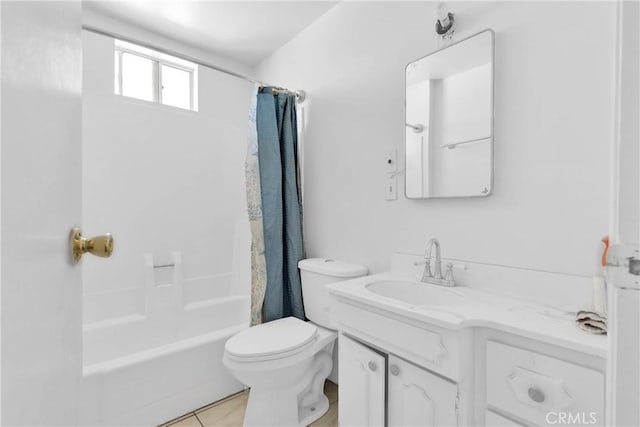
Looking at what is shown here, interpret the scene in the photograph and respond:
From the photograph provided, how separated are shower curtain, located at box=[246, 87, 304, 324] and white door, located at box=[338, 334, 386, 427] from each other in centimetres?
71

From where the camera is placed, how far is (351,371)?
125 cm

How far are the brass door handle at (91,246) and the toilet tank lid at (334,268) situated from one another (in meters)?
1.20

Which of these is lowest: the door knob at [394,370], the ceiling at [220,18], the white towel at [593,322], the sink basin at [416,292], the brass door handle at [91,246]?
the door knob at [394,370]

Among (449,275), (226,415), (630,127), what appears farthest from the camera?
(226,415)

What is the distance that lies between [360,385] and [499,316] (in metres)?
0.62

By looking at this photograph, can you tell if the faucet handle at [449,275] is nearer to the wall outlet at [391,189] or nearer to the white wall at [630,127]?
the wall outlet at [391,189]

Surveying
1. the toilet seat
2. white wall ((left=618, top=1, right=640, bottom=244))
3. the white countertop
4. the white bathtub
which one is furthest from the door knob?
the white bathtub

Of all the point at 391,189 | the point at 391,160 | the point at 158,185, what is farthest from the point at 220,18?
the point at 391,189

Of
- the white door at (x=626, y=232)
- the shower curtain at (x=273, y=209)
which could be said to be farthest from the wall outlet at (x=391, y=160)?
the white door at (x=626, y=232)

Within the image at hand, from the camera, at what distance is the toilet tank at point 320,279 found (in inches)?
64.9

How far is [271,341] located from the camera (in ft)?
4.84

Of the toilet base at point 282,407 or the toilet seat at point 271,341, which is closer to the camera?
the toilet seat at point 271,341

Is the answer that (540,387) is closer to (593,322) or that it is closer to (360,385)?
(593,322)

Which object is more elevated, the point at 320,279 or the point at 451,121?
the point at 451,121
